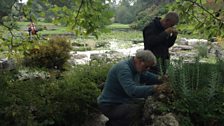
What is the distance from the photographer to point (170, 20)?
5.95 meters

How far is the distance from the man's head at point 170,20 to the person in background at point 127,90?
1.12m

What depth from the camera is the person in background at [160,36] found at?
6.04 meters

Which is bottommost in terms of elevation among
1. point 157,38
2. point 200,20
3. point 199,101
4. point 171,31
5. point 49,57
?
point 49,57

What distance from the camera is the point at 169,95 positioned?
15.4 feet

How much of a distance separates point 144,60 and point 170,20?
1541mm

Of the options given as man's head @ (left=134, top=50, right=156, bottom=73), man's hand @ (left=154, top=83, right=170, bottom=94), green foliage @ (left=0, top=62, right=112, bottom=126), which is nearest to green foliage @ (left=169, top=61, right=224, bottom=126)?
man's hand @ (left=154, top=83, right=170, bottom=94)

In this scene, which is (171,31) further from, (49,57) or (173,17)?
(49,57)

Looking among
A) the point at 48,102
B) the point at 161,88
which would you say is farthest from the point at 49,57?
the point at 161,88

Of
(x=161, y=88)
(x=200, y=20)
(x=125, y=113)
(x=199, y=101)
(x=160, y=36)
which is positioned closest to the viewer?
(x=199, y=101)

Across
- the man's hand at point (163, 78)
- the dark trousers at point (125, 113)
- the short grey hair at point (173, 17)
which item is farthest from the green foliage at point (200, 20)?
the dark trousers at point (125, 113)

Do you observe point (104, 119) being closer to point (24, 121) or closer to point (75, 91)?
point (75, 91)

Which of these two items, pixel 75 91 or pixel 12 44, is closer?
pixel 75 91

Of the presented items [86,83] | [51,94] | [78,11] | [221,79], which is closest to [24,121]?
[51,94]

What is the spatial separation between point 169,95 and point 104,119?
7.26 ft
